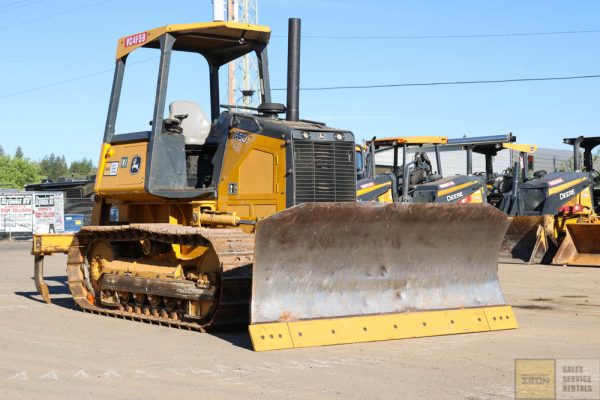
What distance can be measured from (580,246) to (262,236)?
11.9 m

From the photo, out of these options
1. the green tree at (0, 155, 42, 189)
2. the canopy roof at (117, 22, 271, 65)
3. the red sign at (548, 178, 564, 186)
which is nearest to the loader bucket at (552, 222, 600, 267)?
the red sign at (548, 178, 564, 186)

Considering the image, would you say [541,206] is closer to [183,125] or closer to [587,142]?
[587,142]

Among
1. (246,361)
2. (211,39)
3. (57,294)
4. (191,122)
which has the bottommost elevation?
(57,294)

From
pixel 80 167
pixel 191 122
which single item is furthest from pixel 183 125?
pixel 80 167

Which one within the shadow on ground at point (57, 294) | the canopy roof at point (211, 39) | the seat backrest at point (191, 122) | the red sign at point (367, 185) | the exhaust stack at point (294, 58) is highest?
the canopy roof at point (211, 39)

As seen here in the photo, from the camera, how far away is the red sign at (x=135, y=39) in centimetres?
1078

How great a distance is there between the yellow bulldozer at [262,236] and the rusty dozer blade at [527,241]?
9322 mm

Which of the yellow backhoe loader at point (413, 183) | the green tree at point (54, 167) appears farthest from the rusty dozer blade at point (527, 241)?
the green tree at point (54, 167)

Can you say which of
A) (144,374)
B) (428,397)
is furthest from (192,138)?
(428,397)

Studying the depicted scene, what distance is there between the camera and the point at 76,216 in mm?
36062

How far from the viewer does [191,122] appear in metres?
10.6

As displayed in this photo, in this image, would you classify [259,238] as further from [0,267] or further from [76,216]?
[76,216]

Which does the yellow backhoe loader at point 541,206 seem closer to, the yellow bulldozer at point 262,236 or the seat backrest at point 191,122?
the yellow bulldozer at point 262,236

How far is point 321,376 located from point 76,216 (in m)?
30.8
